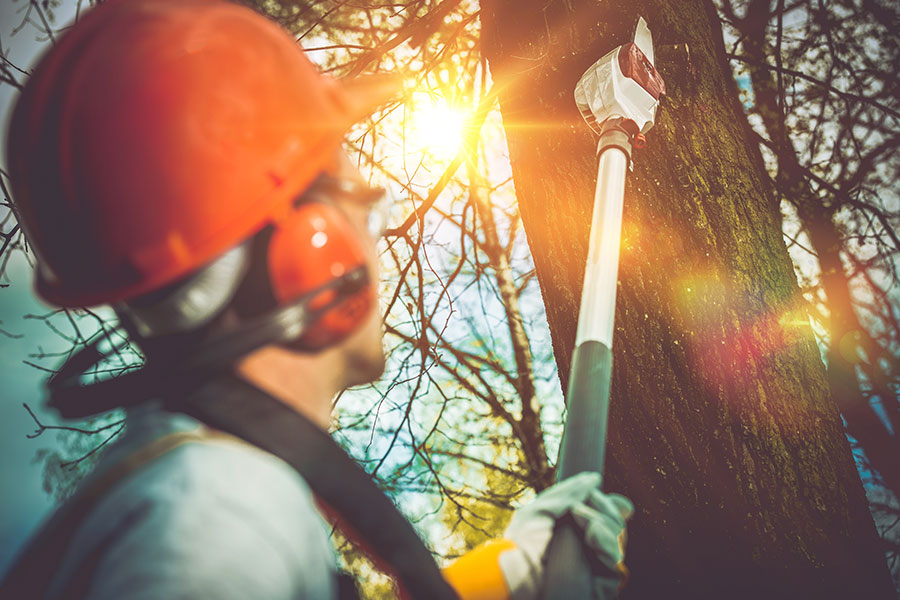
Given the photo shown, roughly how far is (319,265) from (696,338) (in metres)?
1.25

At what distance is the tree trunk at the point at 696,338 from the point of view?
160cm

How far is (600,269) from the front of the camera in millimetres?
1526

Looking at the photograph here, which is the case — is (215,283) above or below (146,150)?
below

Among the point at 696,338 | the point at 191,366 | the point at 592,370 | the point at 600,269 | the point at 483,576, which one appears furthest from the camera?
the point at 696,338

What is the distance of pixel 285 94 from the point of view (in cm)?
119

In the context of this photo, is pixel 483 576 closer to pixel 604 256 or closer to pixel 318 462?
pixel 318 462

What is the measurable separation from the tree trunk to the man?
0.60 meters

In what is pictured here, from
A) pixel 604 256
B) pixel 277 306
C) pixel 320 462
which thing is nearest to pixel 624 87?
pixel 604 256

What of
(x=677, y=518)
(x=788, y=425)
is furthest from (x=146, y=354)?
(x=788, y=425)

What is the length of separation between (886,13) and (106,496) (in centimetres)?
579

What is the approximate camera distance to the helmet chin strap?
3.17ft

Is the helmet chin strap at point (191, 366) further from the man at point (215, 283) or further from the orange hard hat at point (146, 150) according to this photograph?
the orange hard hat at point (146, 150)

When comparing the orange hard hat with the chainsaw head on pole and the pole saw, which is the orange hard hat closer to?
the pole saw

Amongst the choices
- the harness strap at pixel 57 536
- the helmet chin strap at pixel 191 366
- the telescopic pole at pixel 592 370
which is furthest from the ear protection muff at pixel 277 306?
the telescopic pole at pixel 592 370
